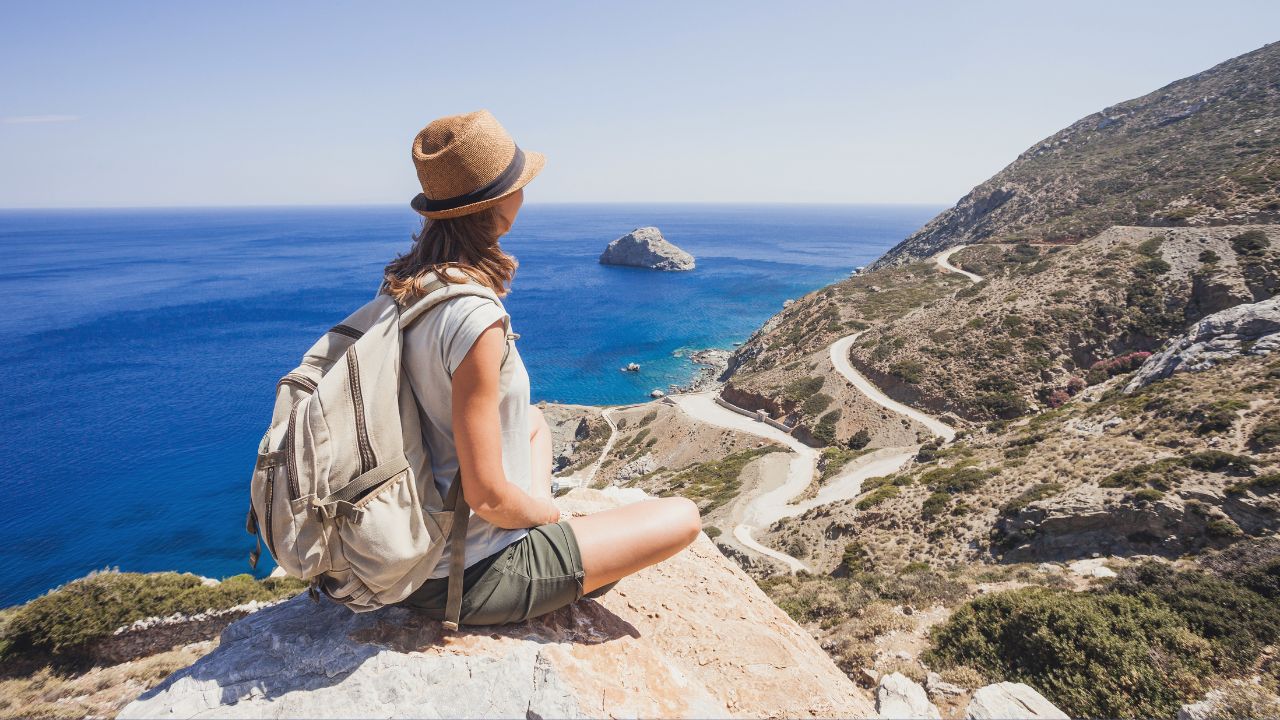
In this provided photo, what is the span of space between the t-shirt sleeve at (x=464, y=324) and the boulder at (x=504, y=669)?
155 centimetres

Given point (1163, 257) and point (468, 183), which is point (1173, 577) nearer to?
point (468, 183)

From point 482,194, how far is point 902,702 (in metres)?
5.36

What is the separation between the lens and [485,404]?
7.97 feet

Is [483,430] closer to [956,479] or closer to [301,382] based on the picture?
[301,382]

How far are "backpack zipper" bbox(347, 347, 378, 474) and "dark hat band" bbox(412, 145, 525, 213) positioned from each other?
0.77 m

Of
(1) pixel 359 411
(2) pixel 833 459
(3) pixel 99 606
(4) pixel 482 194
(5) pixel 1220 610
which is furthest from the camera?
(2) pixel 833 459

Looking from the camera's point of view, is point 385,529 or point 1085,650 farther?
point 1085,650

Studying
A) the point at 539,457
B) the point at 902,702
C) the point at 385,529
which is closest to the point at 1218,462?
the point at 902,702

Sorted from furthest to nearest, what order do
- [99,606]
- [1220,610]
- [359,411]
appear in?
[99,606] < [1220,610] < [359,411]

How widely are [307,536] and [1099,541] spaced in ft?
61.4

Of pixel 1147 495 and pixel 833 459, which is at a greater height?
pixel 1147 495

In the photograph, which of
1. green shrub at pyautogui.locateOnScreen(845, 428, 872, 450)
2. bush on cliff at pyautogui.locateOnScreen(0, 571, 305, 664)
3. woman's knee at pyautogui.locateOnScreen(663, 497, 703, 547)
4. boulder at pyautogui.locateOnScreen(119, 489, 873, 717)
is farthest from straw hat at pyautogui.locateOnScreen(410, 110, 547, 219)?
green shrub at pyautogui.locateOnScreen(845, 428, 872, 450)

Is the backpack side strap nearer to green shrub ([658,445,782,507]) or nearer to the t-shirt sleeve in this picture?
the t-shirt sleeve

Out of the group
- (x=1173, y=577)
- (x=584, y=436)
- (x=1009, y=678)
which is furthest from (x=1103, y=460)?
(x=584, y=436)
